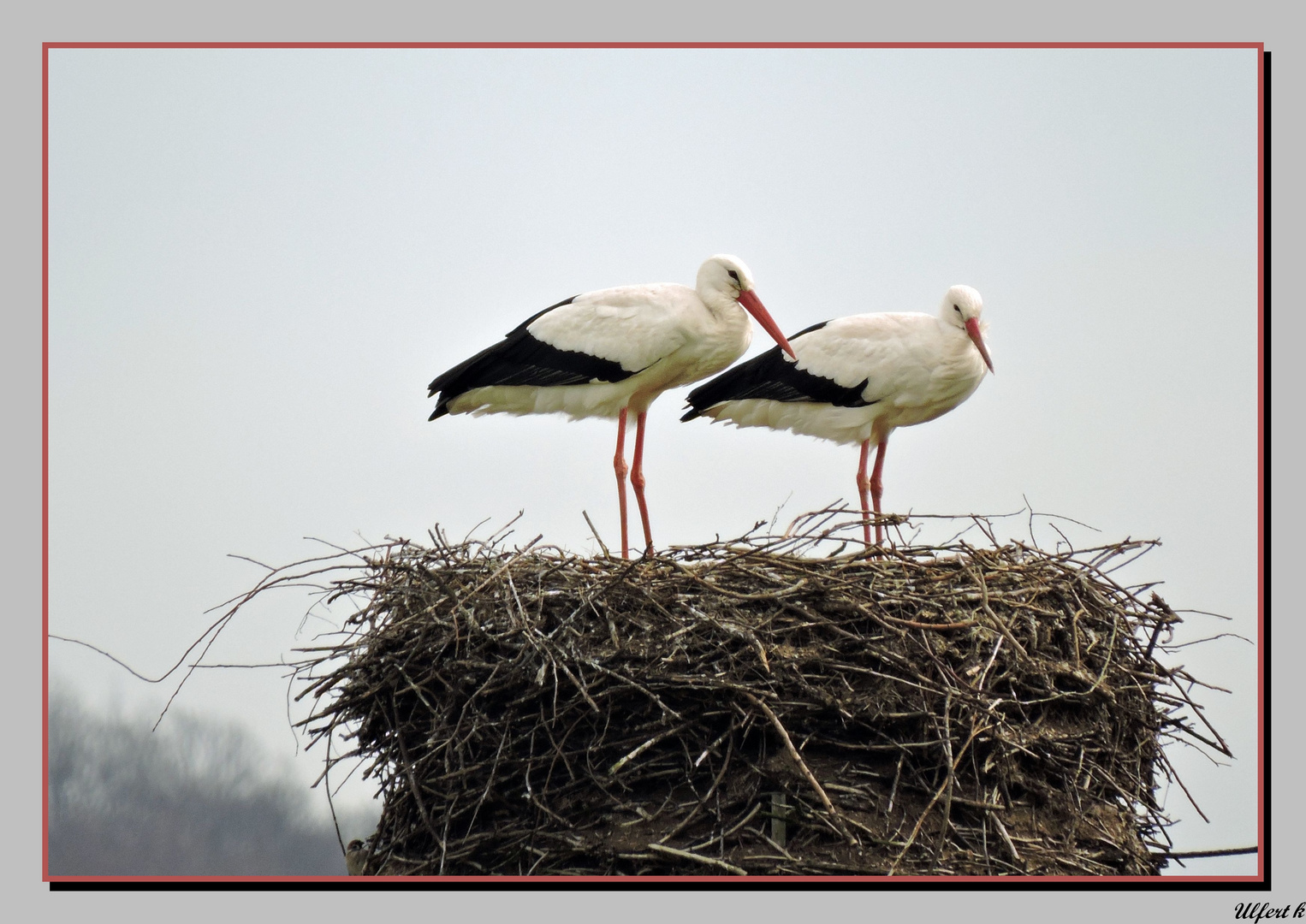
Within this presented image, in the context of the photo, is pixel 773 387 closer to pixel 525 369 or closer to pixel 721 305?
pixel 721 305

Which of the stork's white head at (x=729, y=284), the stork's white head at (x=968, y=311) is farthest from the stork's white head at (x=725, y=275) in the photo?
the stork's white head at (x=968, y=311)

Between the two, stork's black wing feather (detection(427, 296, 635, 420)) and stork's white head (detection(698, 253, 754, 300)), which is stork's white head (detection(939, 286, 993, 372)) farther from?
stork's black wing feather (detection(427, 296, 635, 420))

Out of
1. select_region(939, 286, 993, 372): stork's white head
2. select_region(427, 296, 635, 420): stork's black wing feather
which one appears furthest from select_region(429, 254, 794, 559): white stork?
select_region(939, 286, 993, 372): stork's white head

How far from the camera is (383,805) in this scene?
5.89 metres

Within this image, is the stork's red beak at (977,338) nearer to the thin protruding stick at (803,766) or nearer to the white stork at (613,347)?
the white stork at (613,347)

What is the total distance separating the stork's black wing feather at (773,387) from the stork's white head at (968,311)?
1.84 ft

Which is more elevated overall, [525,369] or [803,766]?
[525,369]

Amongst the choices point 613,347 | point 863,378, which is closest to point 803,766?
point 613,347

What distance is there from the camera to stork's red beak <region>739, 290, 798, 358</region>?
7066 millimetres

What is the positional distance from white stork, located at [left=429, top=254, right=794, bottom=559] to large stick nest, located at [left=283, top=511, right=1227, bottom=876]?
4.18 feet

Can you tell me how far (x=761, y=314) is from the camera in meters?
7.09

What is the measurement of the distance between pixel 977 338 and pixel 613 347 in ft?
6.12

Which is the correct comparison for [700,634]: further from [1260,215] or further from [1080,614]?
[1260,215]

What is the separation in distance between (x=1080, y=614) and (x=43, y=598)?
4098 millimetres
